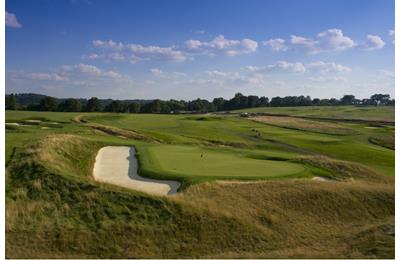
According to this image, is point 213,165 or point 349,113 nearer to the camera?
point 213,165

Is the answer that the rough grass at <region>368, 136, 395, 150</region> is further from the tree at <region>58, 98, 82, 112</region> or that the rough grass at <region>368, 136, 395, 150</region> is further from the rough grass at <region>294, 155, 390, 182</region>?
the tree at <region>58, 98, 82, 112</region>

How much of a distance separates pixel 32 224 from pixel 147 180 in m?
7.00

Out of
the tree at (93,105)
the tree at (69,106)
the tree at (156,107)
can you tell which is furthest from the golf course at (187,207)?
the tree at (156,107)

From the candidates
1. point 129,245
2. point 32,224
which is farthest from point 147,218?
point 32,224

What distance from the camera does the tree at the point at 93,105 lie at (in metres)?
125

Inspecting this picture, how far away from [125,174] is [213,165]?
5662 millimetres

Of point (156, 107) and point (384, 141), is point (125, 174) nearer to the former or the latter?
point (384, 141)

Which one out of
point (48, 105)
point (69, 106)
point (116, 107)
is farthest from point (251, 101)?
point (48, 105)

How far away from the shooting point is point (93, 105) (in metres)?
125

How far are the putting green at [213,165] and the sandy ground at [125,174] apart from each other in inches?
42.0

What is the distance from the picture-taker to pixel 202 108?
161625mm

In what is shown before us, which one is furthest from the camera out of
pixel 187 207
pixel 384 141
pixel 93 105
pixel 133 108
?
pixel 133 108
